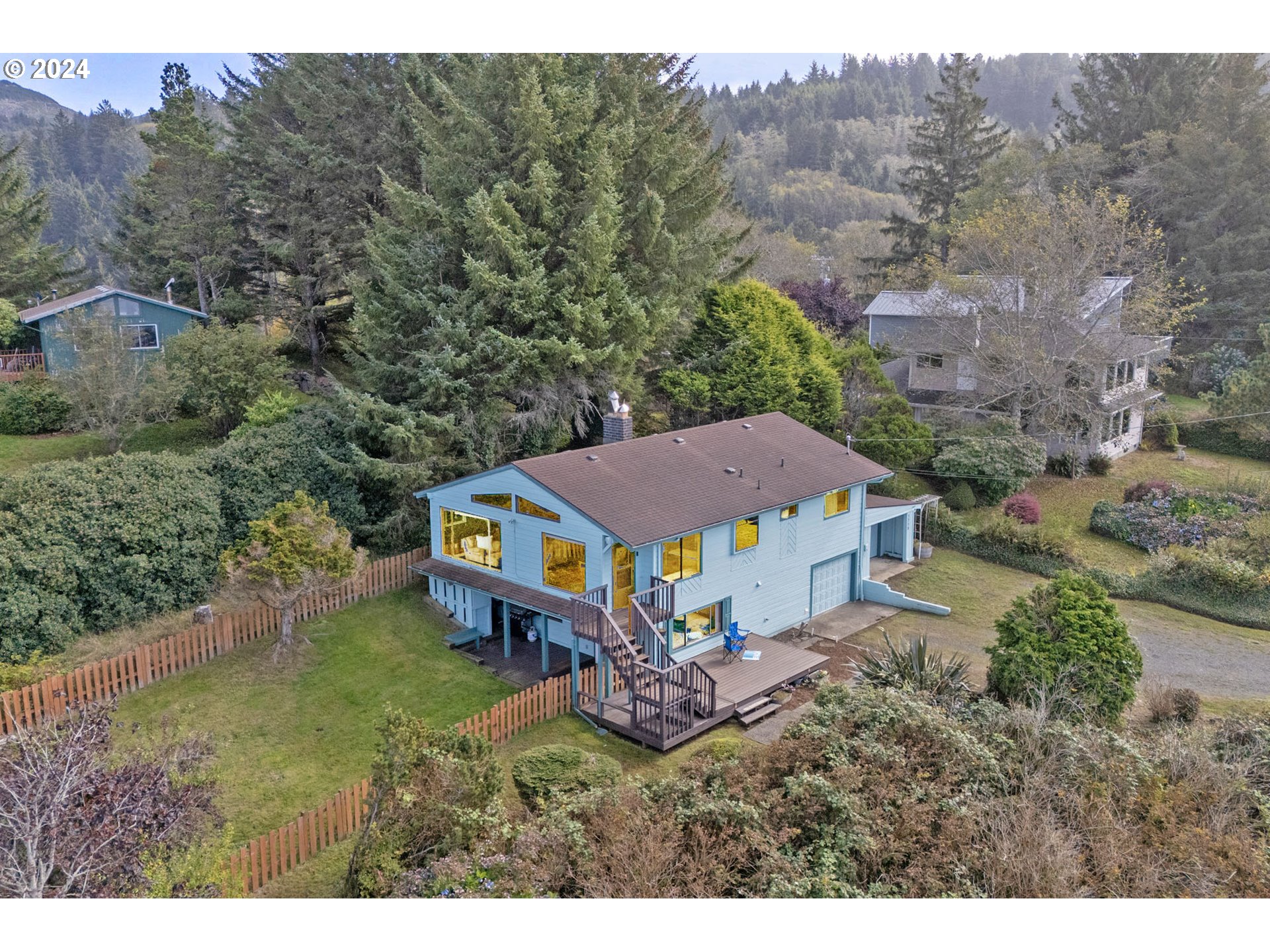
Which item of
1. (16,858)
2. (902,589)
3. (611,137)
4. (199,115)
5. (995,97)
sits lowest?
(902,589)

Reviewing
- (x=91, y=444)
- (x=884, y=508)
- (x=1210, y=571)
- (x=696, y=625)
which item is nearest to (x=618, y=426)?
(x=696, y=625)

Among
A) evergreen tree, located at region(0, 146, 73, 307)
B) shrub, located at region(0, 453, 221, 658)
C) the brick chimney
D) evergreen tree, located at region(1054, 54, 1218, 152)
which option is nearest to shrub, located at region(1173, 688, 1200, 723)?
the brick chimney

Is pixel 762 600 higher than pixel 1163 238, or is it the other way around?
pixel 1163 238

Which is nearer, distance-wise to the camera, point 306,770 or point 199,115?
point 306,770

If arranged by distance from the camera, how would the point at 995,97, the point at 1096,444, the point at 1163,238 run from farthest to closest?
the point at 995,97
the point at 1163,238
the point at 1096,444

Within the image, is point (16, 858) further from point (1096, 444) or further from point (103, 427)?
point (1096, 444)

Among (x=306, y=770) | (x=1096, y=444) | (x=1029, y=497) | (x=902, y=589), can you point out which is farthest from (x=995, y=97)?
(x=306, y=770)

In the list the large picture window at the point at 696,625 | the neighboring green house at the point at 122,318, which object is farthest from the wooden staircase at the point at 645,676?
the neighboring green house at the point at 122,318
